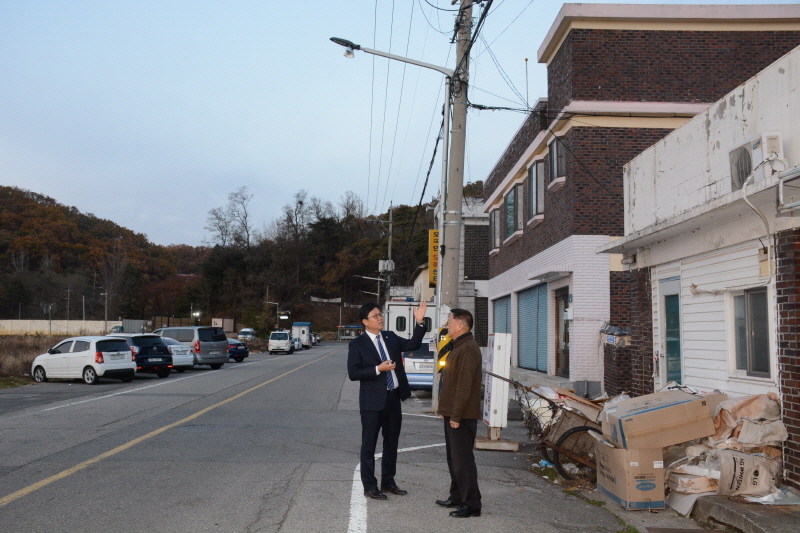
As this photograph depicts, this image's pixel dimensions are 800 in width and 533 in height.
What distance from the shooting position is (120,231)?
97.6 metres

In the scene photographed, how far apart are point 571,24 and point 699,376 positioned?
9.38m

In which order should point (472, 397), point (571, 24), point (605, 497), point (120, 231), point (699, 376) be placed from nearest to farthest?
point (472, 397)
point (605, 497)
point (699, 376)
point (571, 24)
point (120, 231)

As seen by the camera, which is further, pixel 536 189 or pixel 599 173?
pixel 536 189

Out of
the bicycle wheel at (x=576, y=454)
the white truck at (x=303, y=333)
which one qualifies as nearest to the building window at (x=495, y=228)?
the bicycle wheel at (x=576, y=454)

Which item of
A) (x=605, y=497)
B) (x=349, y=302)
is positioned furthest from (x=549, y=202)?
(x=349, y=302)

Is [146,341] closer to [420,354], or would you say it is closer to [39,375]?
[39,375]

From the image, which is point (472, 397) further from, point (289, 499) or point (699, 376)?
point (699, 376)

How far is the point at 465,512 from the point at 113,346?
58.3ft

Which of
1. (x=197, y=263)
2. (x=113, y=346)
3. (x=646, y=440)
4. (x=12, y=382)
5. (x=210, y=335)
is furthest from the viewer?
(x=197, y=263)

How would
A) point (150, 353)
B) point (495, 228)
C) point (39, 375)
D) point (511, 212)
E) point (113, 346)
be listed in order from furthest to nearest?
point (495, 228)
point (150, 353)
point (511, 212)
point (39, 375)
point (113, 346)

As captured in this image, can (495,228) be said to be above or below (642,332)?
above

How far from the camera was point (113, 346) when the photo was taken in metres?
20.8

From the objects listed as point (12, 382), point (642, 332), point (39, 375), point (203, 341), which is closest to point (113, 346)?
point (39, 375)

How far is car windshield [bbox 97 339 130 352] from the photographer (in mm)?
20453
